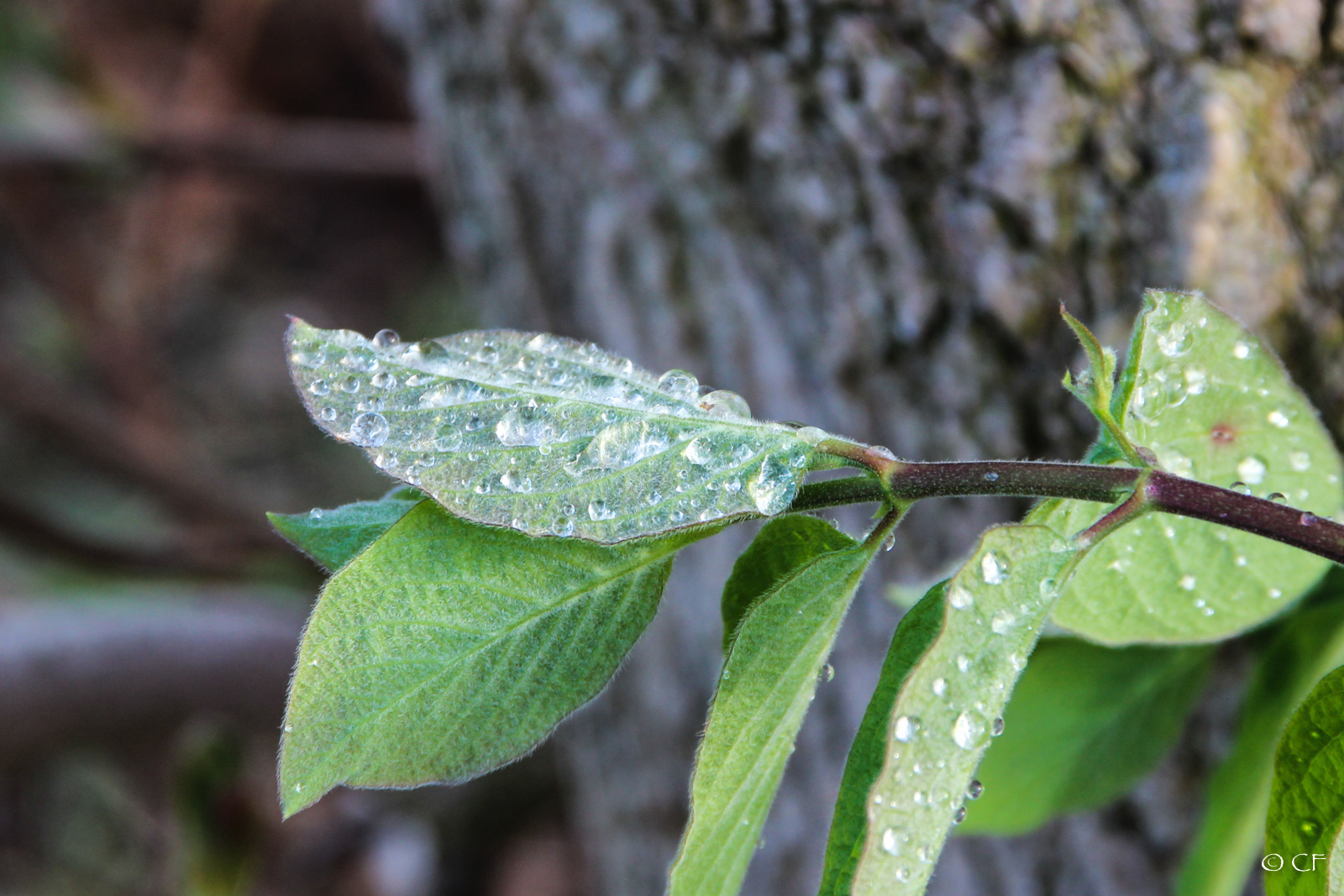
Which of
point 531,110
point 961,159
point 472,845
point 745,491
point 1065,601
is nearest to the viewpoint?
point 745,491

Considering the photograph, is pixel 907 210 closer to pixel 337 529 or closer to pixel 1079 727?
pixel 1079 727

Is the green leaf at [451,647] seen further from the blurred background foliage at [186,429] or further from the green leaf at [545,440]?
the blurred background foliage at [186,429]

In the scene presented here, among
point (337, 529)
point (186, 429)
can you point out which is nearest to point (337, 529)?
point (337, 529)

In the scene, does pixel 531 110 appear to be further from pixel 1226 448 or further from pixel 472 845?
pixel 472 845

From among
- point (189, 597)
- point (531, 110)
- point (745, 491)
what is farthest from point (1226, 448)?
point (189, 597)

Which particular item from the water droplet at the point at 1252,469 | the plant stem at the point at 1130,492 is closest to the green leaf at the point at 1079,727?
the water droplet at the point at 1252,469

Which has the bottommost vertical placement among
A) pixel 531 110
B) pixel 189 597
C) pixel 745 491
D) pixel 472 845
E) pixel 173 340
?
pixel 472 845

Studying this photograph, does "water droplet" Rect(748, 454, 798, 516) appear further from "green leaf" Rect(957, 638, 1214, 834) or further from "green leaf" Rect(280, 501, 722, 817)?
"green leaf" Rect(957, 638, 1214, 834)

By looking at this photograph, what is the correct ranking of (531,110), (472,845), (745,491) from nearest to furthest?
(745,491) < (531,110) < (472,845)
